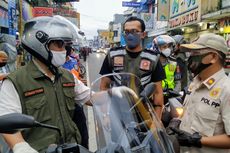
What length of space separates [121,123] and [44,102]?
66cm

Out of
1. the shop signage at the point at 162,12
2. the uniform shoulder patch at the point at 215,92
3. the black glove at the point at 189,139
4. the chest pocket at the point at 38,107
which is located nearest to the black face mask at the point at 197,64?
the uniform shoulder patch at the point at 215,92

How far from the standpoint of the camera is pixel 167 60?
5.83 meters

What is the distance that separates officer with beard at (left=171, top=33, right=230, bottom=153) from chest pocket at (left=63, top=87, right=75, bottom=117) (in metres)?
0.81

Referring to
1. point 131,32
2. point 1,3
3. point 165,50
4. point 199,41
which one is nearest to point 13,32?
point 1,3

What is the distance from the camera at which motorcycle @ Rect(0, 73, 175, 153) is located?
1.77 metres

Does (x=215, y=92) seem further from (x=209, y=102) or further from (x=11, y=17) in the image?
(x=11, y=17)

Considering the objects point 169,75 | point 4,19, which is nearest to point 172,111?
point 169,75

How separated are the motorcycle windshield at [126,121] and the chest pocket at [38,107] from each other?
0.36 meters

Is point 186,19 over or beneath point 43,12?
beneath

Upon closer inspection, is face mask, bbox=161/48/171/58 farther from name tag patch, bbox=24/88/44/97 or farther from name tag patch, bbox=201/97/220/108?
name tag patch, bbox=24/88/44/97

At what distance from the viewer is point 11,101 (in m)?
2.25

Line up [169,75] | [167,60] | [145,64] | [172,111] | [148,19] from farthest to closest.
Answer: [148,19] < [167,60] < [169,75] < [172,111] < [145,64]

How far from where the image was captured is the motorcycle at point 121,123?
69.8 inches

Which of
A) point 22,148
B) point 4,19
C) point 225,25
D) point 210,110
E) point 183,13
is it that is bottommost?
point 22,148
